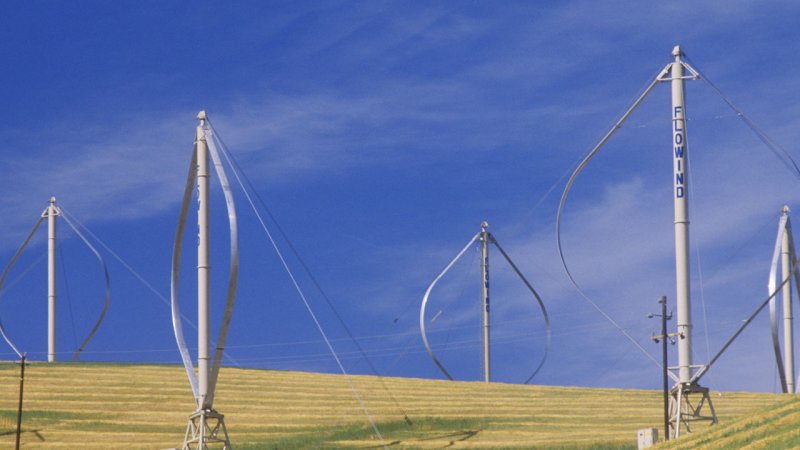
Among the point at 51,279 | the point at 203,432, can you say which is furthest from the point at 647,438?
the point at 51,279

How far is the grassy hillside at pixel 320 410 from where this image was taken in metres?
64.8

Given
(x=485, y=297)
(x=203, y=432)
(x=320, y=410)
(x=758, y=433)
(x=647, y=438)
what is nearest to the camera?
(x=758, y=433)

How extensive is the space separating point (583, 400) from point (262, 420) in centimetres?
1678

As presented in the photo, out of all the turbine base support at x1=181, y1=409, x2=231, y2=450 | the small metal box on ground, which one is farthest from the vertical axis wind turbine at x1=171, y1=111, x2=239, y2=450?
the small metal box on ground

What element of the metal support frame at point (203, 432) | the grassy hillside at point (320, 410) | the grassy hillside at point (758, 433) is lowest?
the grassy hillside at point (758, 433)

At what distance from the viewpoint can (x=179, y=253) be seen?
65125mm

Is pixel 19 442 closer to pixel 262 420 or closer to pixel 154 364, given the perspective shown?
pixel 262 420

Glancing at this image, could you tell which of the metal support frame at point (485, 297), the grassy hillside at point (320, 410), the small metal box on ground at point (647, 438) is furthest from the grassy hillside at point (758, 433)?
the metal support frame at point (485, 297)

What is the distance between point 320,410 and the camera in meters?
72.9

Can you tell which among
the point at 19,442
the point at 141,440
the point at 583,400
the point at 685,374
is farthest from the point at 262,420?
the point at 685,374

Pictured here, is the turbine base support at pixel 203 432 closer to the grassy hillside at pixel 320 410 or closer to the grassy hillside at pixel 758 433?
the grassy hillside at pixel 320 410

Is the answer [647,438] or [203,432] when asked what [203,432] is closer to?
[203,432]

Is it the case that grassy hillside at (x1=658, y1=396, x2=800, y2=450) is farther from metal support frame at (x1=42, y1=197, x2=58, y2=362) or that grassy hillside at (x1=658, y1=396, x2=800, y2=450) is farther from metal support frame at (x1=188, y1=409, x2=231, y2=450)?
metal support frame at (x1=42, y1=197, x2=58, y2=362)

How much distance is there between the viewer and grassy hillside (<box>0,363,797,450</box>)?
64750mm
